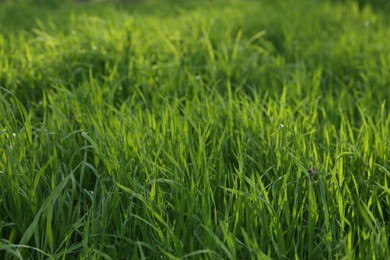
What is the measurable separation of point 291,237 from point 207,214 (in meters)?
0.26

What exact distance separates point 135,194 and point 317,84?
165 cm

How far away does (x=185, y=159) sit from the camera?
196cm

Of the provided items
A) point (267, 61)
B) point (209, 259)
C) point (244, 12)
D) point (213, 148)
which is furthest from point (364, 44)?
point (209, 259)

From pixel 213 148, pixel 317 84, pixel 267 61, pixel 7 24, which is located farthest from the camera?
pixel 7 24

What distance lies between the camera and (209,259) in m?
1.57

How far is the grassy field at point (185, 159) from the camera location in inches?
65.8

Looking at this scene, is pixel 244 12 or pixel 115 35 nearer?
pixel 115 35

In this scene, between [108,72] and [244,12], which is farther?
[244,12]

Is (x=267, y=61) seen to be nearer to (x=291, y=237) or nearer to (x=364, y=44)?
(x=364, y=44)

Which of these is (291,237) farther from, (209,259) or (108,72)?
(108,72)

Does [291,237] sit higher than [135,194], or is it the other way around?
[135,194]

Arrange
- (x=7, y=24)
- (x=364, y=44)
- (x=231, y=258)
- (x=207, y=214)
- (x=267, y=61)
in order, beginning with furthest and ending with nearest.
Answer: (x=7, y=24), (x=364, y=44), (x=267, y=61), (x=207, y=214), (x=231, y=258)

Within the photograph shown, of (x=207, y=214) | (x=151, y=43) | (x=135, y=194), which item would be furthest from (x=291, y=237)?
(x=151, y=43)

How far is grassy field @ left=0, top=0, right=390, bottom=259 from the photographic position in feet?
5.48
